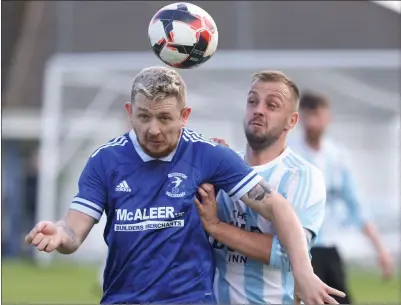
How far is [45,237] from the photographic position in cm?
467

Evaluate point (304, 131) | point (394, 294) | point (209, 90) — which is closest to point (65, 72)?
point (209, 90)

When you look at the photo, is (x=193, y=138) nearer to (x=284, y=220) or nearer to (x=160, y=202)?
(x=160, y=202)

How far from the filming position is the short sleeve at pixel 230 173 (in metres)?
5.02

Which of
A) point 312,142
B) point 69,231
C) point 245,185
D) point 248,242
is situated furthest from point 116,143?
point 312,142

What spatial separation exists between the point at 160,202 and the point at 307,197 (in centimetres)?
83

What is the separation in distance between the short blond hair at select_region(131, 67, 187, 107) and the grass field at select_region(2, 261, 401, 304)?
21.5 feet

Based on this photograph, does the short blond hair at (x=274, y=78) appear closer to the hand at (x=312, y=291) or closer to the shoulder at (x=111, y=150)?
the shoulder at (x=111, y=150)

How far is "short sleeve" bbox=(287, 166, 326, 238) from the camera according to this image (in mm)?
5285

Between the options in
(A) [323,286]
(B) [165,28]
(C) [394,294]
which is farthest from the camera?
(C) [394,294]

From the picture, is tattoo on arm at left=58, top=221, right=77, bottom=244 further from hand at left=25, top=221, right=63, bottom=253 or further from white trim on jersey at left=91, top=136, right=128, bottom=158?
white trim on jersey at left=91, top=136, right=128, bottom=158

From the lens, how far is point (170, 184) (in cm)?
497

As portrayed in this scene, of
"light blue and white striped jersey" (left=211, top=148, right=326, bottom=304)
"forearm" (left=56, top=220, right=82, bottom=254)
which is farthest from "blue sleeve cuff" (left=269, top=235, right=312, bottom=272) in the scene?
"forearm" (left=56, top=220, right=82, bottom=254)

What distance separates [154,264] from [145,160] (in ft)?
1.63

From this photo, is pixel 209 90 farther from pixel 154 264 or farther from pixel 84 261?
pixel 154 264
